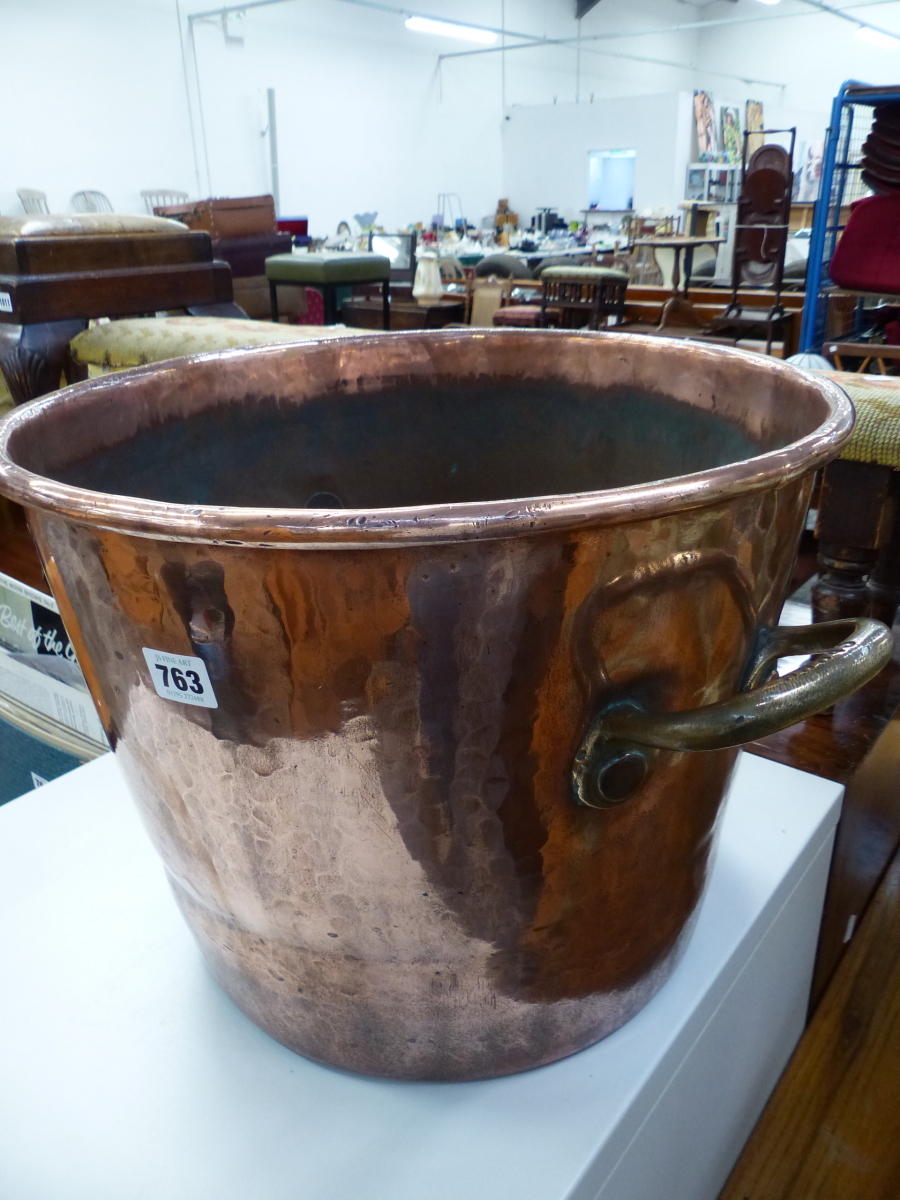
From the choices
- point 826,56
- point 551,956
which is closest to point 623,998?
point 551,956

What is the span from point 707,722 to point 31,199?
24.7 feet

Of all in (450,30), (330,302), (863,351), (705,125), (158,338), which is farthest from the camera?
(705,125)

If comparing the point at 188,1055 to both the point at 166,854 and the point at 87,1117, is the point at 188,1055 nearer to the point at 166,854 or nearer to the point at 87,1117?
the point at 87,1117

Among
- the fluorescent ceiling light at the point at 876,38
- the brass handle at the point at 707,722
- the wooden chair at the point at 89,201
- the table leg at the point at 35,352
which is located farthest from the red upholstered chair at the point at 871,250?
the fluorescent ceiling light at the point at 876,38

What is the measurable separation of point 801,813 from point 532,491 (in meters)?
0.35

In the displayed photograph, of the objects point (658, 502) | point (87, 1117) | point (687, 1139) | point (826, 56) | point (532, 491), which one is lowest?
point (687, 1139)

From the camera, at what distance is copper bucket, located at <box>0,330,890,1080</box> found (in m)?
0.34

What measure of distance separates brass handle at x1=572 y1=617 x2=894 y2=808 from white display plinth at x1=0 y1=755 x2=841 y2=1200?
224mm

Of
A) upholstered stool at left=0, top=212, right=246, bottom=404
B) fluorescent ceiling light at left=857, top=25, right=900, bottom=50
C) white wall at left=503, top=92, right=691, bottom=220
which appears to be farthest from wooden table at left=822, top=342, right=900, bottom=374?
fluorescent ceiling light at left=857, top=25, right=900, bottom=50

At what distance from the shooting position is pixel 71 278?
4.93ft

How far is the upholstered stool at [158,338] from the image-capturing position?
1217 mm

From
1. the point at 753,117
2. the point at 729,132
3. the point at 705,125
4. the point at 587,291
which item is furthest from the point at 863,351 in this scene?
the point at 753,117

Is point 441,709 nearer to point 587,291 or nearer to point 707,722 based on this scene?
point 707,722

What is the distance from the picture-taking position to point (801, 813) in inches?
29.7
